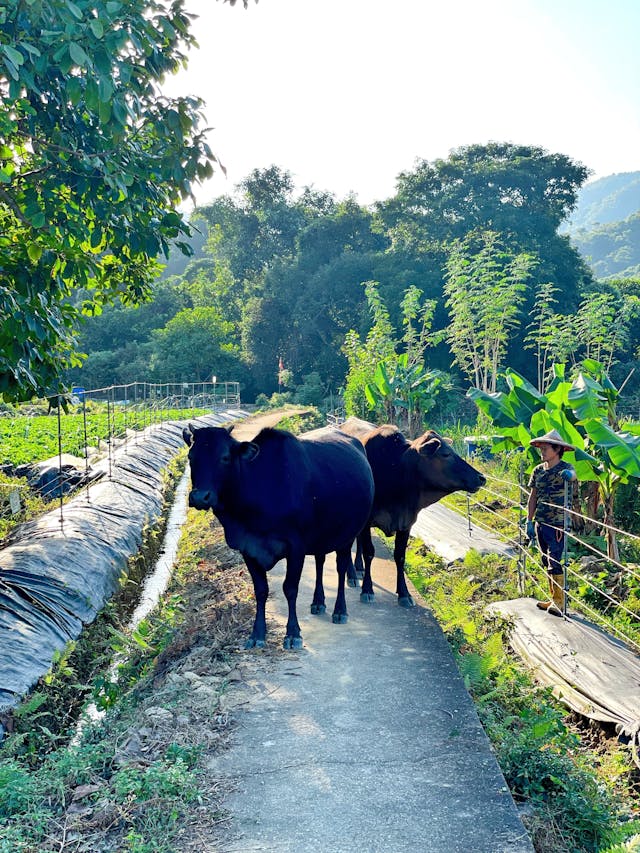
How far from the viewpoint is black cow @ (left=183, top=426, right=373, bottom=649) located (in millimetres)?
5797

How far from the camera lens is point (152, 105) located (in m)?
6.54

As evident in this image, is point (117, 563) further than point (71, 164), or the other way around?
point (117, 563)

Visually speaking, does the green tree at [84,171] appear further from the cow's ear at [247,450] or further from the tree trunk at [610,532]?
the tree trunk at [610,532]

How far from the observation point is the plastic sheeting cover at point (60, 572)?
5.96 m

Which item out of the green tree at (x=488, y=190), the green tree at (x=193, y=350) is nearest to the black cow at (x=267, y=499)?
the green tree at (x=488, y=190)

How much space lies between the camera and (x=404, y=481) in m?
8.08

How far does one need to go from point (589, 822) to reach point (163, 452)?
15277 mm

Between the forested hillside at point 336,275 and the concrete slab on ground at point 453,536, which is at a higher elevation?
the forested hillside at point 336,275

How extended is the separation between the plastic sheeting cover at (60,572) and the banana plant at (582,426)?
5.11 meters

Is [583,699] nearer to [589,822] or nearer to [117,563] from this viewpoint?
[589,822]

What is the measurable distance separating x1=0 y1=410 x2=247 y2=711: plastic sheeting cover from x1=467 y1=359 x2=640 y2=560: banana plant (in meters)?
5.11

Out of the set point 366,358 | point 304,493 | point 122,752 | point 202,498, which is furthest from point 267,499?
point 366,358

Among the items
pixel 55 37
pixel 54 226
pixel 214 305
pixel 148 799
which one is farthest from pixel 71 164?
pixel 214 305

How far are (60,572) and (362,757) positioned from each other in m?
4.27
